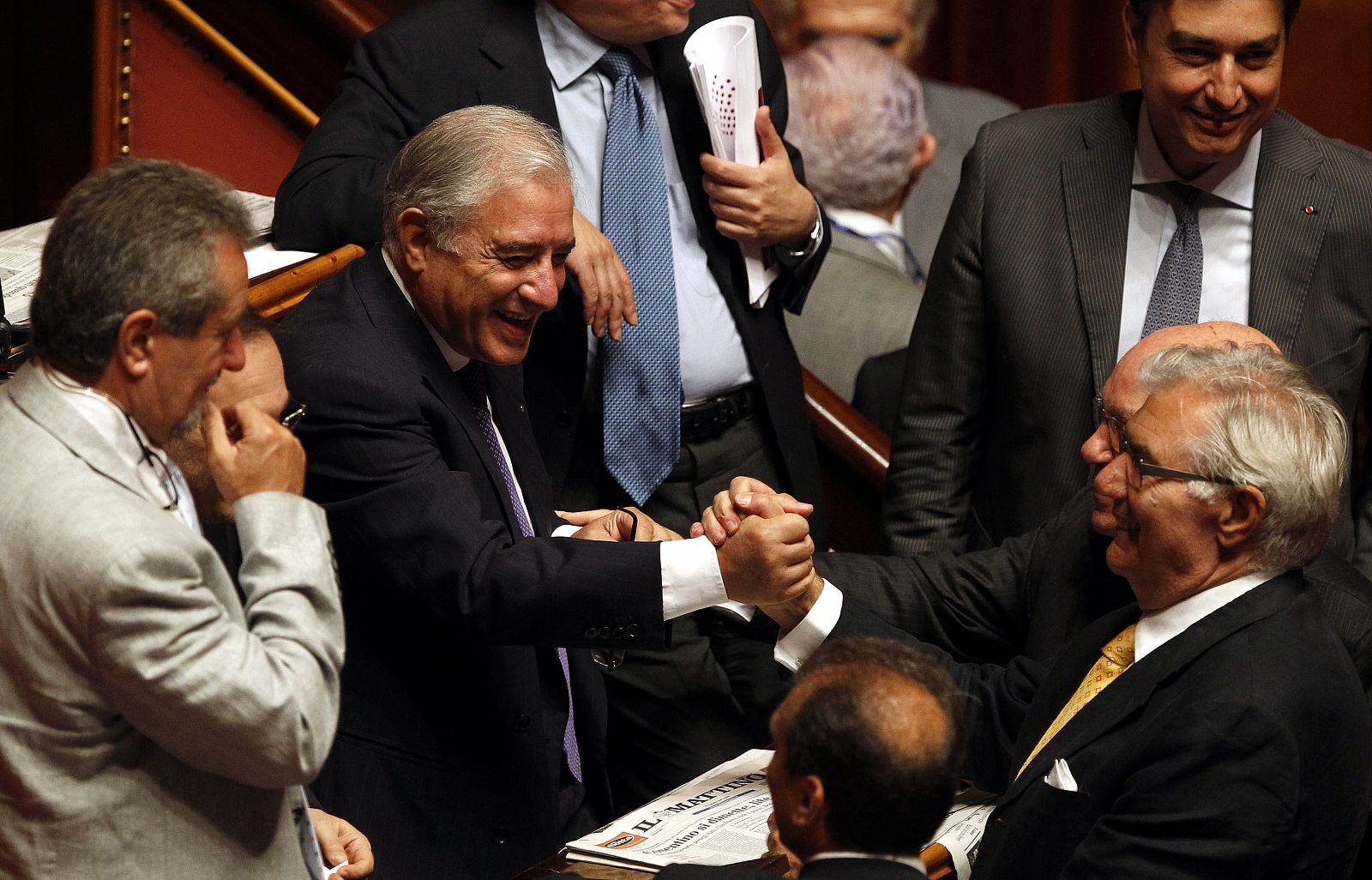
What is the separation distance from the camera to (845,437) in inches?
144

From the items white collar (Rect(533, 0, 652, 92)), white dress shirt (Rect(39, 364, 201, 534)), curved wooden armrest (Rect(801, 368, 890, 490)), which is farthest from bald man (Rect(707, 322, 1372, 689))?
white dress shirt (Rect(39, 364, 201, 534))

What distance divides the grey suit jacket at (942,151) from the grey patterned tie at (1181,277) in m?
1.97

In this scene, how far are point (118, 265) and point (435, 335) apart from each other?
2.84ft

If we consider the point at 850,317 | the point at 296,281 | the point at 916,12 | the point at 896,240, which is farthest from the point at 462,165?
the point at 916,12

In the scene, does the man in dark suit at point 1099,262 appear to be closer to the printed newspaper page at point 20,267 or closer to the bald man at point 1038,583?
the bald man at point 1038,583

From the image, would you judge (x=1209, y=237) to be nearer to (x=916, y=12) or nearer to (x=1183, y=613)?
(x=1183, y=613)

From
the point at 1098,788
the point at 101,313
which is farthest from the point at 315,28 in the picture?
the point at 1098,788

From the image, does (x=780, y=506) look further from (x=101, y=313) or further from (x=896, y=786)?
(x=101, y=313)

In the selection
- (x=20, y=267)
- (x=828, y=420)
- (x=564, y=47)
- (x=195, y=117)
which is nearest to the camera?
(x=20, y=267)

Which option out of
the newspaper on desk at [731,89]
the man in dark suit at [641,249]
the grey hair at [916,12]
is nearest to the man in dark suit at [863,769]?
the man in dark suit at [641,249]

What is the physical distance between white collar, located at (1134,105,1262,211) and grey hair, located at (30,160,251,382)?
1983 millimetres

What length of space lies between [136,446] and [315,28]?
186 centimetres

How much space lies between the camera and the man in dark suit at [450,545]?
2.20 m

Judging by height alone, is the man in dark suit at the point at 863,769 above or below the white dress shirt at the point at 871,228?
above
